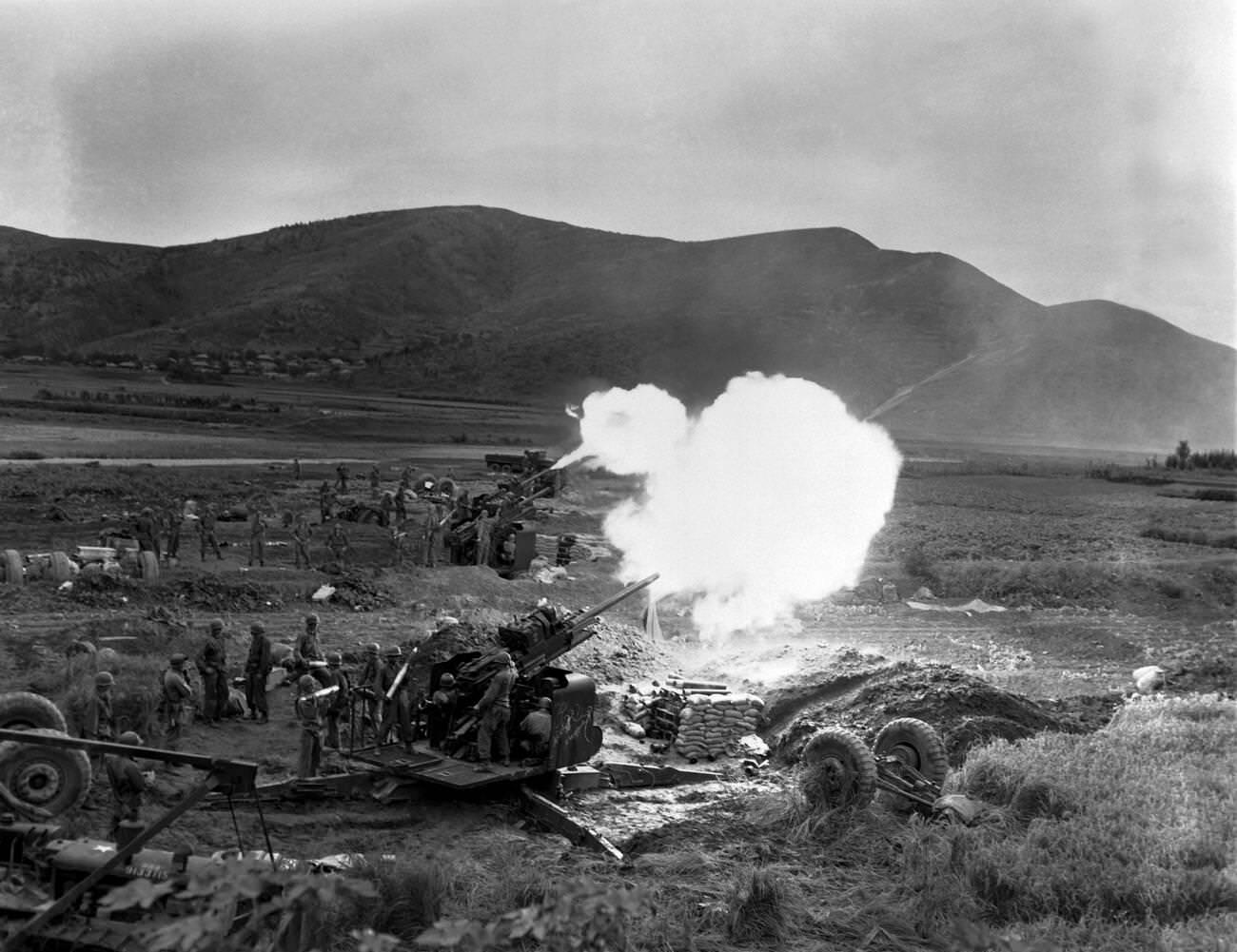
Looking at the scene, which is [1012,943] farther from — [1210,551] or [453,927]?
[1210,551]

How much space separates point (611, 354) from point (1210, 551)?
85186 millimetres

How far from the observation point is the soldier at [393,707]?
13.3 m

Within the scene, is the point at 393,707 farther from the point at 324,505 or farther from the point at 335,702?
the point at 324,505

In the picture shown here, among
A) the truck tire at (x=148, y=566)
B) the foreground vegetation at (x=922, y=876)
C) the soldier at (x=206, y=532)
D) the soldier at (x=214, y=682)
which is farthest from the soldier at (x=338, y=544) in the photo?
the foreground vegetation at (x=922, y=876)

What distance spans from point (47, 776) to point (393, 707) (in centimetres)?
411

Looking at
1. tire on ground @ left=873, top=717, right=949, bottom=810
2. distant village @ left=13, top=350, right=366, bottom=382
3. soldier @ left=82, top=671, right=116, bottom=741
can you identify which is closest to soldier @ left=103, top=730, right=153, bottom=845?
soldier @ left=82, top=671, right=116, bottom=741

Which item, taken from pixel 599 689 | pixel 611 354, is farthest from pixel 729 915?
pixel 611 354

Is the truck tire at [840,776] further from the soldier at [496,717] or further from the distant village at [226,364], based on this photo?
the distant village at [226,364]

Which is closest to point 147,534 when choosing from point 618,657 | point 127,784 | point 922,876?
point 618,657

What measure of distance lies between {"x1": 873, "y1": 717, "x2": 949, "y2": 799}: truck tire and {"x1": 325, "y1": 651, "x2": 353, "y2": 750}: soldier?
703 cm

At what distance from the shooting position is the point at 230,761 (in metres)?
6.79

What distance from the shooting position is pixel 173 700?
44.5 feet

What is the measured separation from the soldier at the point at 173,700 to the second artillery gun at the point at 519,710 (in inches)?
96.0

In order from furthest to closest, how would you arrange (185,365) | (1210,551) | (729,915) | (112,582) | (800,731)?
(185,365)
(1210,551)
(112,582)
(800,731)
(729,915)
